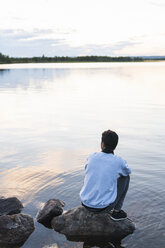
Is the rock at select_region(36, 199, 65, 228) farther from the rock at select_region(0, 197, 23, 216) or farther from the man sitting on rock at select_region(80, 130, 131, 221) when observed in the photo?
the man sitting on rock at select_region(80, 130, 131, 221)

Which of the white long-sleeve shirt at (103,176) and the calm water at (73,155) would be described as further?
the calm water at (73,155)

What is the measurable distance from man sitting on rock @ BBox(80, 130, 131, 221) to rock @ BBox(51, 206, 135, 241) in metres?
0.38

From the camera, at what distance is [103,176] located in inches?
235

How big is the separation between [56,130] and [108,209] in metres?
9.24

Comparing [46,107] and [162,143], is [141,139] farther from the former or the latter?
[46,107]

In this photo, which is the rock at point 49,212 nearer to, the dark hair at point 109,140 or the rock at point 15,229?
the rock at point 15,229

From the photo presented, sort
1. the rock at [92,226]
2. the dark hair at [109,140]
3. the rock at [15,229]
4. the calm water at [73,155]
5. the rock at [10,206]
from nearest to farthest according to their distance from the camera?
the dark hair at [109,140] → the rock at [15,229] → the rock at [92,226] → the calm water at [73,155] → the rock at [10,206]

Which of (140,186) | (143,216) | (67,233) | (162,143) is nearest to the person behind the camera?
(67,233)

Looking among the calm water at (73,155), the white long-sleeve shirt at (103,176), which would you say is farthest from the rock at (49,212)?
the white long-sleeve shirt at (103,176)

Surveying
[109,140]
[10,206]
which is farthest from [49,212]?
[109,140]

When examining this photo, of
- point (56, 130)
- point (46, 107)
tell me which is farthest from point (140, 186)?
point (46, 107)

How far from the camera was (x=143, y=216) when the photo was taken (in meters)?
7.03

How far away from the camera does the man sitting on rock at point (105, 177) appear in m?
5.95

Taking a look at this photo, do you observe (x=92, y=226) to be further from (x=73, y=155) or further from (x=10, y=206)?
(x=73, y=155)
